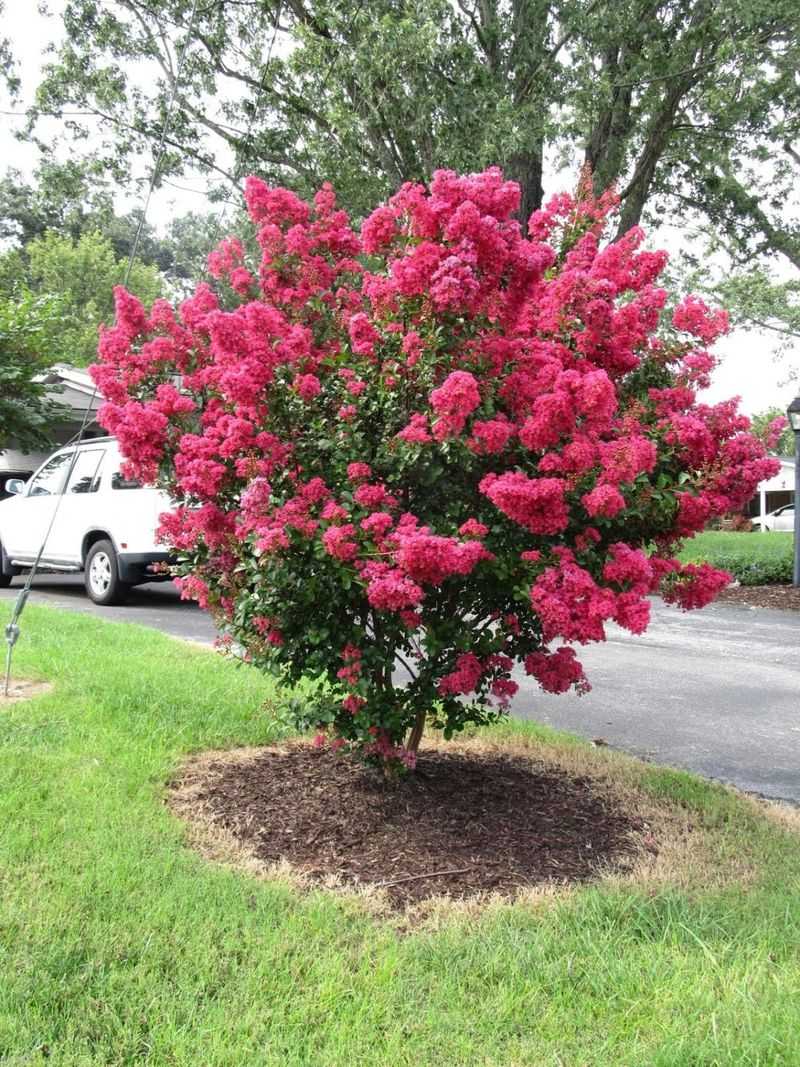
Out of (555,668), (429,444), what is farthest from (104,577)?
(429,444)

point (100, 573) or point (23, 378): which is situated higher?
point (23, 378)

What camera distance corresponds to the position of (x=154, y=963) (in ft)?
9.19

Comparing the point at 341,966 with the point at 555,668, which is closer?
the point at 341,966

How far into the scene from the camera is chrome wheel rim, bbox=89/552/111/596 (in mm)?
11672

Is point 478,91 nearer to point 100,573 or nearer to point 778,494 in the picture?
point 100,573

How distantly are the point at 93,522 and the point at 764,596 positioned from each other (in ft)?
32.3

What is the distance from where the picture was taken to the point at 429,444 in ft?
11.5

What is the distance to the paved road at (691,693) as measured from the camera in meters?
5.77

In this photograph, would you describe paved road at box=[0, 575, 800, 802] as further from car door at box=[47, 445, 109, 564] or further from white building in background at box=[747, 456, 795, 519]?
white building in background at box=[747, 456, 795, 519]

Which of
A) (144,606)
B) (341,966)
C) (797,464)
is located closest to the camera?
(341,966)

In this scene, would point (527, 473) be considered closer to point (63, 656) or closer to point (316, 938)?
point (316, 938)

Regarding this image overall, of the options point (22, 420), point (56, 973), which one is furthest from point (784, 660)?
point (22, 420)

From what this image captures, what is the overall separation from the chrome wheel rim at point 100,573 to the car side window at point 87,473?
0.84 meters

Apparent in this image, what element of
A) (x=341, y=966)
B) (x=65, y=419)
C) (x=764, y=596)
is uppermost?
(x=65, y=419)
